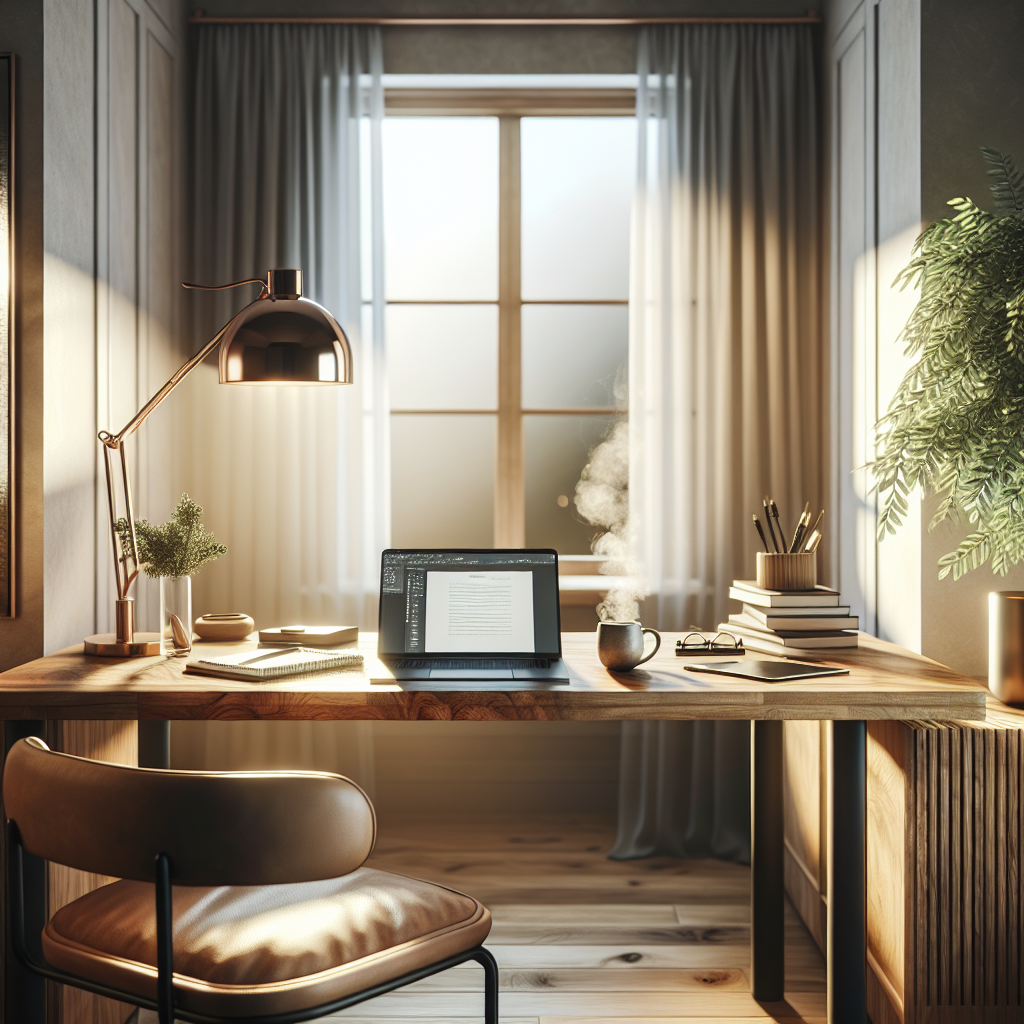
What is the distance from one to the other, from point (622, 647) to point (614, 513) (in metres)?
1.39

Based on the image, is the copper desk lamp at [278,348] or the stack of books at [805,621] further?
the stack of books at [805,621]

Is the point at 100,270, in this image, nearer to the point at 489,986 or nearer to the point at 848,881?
the point at 489,986

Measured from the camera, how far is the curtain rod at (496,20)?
2984mm

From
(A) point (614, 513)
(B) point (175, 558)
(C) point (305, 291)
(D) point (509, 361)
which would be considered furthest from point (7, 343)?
(A) point (614, 513)

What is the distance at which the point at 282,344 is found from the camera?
1893 millimetres

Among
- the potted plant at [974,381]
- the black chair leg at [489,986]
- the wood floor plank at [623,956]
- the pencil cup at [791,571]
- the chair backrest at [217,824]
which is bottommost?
the wood floor plank at [623,956]

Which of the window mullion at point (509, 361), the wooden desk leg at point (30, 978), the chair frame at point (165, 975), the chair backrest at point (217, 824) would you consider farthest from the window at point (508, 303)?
the chair backrest at point (217, 824)

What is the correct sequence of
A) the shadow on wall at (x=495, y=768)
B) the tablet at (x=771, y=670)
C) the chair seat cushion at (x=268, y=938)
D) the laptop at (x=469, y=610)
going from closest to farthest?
the chair seat cushion at (x=268, y=938) → the tablet at (x=771, y=670) → the laptop at (x=469, y=610) → the shadow on wall at (x=495, y=768)

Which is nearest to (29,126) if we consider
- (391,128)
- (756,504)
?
(391,128)

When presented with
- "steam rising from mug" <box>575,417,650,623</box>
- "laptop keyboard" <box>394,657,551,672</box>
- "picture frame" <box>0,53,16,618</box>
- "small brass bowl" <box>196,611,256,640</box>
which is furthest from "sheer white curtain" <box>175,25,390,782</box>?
"laptop keyboard" <box>394,657,551,672</box>

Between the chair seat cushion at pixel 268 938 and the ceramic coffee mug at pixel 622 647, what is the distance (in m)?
0.53

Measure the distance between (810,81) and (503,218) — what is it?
1.07m

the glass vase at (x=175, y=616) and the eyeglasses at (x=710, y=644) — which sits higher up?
the glass vase at (x=175, y=616)

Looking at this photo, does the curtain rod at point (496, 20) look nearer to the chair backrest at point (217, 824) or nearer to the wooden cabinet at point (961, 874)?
the wooden cabinet at point (961, 874)
